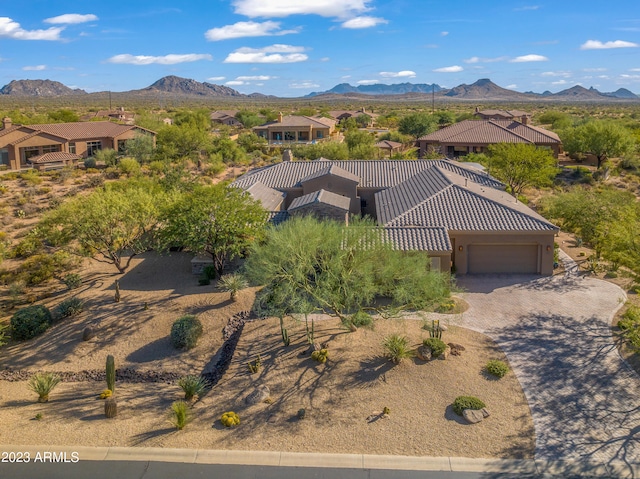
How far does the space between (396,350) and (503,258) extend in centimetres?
1242

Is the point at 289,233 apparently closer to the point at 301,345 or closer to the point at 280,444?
the point at 301,345

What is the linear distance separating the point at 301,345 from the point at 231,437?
6182 mm

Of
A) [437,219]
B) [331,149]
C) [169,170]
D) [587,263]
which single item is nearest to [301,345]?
[437,219]

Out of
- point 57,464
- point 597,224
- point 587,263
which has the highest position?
point 597,224

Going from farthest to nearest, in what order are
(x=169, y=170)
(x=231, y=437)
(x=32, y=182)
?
1. (x=32, y=182)
2. (x=169, y=170)
3. (x=231, y=437)

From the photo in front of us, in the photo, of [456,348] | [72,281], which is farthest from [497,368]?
[72,281]

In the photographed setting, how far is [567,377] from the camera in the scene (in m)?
19.6

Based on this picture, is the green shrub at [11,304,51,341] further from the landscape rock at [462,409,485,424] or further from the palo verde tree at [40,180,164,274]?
the landscape rock at [462,409,485,424]

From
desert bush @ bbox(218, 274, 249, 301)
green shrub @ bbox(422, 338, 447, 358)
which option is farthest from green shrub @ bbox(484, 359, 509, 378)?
desert bush @ bbox(218, 274, 249, 301)

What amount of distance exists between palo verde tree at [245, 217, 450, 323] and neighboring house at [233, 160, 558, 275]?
5.70 metres

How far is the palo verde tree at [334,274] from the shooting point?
20.8m

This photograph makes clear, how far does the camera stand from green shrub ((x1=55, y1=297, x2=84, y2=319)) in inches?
1069

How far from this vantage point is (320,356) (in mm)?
21188

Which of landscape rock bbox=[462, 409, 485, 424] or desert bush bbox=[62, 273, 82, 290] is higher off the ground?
desert bush bbox=[62, 273, 82, 290]
